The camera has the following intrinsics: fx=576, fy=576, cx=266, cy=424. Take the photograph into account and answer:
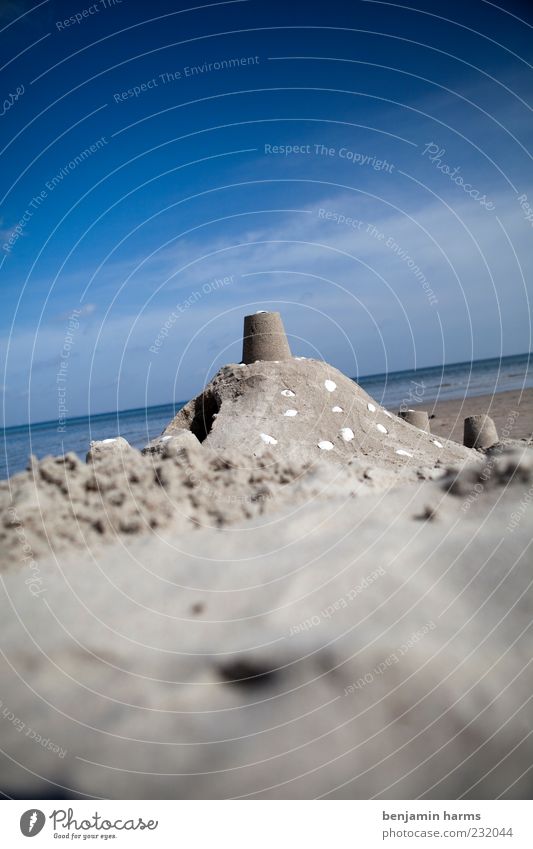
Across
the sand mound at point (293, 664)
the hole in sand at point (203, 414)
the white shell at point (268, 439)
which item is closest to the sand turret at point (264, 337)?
the hole in sand at point (203, 414)

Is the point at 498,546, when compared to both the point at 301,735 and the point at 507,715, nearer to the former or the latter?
the point at 507,715

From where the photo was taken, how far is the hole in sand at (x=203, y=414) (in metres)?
11.2

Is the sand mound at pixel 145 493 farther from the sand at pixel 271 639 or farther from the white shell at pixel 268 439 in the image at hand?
the white shell at pixel 268 439

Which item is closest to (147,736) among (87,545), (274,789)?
(274,789)

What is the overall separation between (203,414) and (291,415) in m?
2.60

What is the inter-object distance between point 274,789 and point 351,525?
1131 mm

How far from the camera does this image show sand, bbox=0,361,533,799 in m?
1.82

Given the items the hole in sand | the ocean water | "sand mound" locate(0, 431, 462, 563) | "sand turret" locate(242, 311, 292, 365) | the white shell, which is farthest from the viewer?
the ocean water
